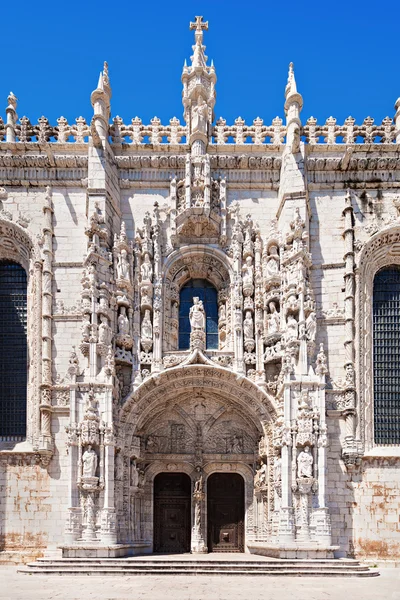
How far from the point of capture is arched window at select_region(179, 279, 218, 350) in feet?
80.6

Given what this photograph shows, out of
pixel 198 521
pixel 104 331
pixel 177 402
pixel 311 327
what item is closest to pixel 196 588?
pixel 198 521

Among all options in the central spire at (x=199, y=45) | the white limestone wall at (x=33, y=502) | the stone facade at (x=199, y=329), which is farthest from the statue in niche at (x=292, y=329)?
the central spire at (x=199, y=45)

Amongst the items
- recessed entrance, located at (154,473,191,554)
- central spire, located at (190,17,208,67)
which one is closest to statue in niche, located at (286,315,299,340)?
recessed entrance, located at (154,473,191,554)

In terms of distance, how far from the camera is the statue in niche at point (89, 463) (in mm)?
21391

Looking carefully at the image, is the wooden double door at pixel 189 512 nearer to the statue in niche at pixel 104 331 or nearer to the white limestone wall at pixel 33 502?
the white limestone wall at pixel 33 502

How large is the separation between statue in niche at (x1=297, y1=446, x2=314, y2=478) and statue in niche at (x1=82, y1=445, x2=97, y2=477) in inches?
221

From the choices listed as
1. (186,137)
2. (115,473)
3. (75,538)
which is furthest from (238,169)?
(75,538)

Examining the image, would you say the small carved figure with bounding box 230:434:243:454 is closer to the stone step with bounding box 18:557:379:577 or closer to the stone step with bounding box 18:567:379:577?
the stone step with bounding box 18:557:379:577

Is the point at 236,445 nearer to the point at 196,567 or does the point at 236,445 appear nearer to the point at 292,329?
the point at 292,329

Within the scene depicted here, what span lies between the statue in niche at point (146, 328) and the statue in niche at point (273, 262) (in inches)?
151

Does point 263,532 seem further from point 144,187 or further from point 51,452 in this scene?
point 144,187

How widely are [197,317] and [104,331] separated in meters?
2.83

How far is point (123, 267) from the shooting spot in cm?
2352

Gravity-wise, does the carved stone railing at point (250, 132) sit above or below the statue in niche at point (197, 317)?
above
